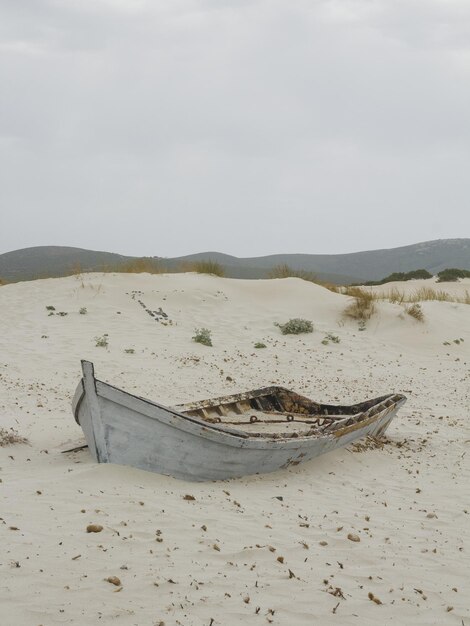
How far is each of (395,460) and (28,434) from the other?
451 cm

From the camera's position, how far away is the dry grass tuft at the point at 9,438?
6635 mm

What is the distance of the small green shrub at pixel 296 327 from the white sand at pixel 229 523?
339cm

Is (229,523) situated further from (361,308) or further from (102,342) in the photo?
(361,308)

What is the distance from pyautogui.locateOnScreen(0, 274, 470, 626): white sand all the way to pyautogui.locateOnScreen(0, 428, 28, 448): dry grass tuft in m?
0.21

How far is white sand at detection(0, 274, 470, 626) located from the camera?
357 centimetres

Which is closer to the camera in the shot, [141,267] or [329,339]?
[329,339]

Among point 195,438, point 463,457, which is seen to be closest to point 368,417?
point 463,457

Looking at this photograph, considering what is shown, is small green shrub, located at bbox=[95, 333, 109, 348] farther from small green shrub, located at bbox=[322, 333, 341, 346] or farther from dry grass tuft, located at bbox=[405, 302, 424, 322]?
dry grass tuft, located at bbox=[405, 302, 424, 322]

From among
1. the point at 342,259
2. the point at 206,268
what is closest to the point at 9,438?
the point at 206,268

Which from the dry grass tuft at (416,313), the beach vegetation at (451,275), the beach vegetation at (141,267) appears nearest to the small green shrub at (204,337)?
the beach vegetation at (141,267)

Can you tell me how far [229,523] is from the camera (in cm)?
485

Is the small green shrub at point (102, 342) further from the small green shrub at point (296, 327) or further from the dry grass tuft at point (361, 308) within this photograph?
the dry grass tuft at point (361, 308)

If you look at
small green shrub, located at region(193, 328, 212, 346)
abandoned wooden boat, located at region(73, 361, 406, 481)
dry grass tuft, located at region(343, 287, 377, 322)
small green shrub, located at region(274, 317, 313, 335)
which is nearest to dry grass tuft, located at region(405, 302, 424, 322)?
dry grass tuft, located at region(343, 287, 377, 322)

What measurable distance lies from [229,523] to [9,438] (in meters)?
3.12
